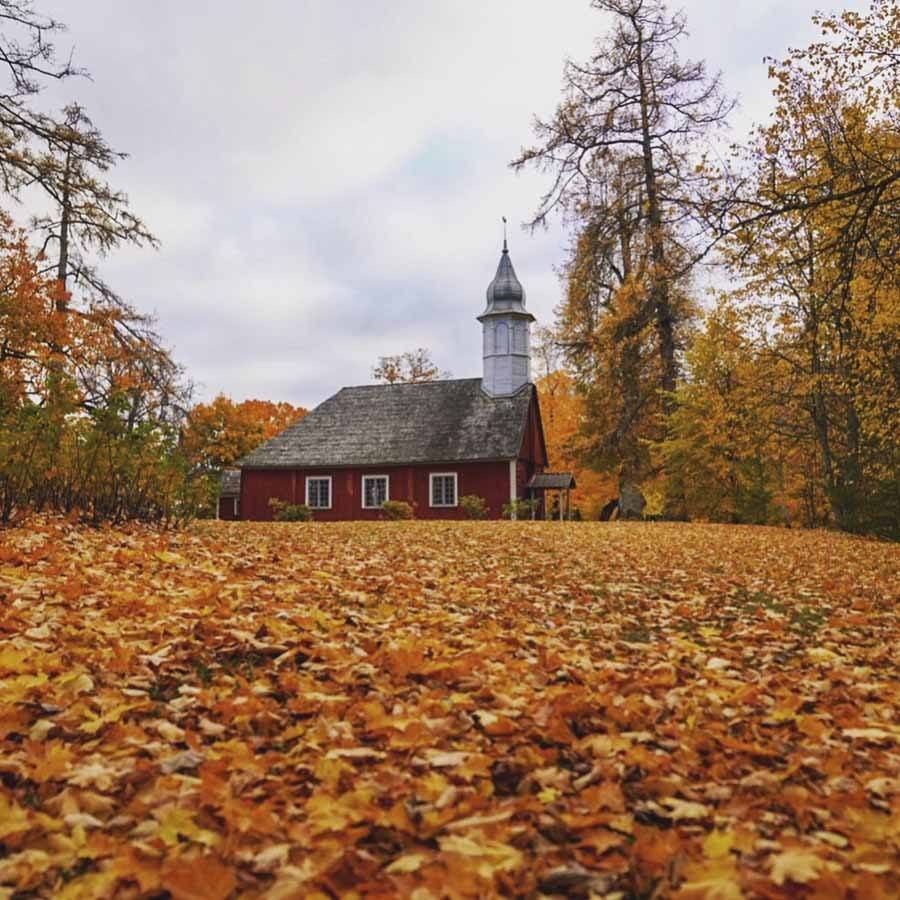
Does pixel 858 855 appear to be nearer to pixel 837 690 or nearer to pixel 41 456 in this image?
pixel 837 690

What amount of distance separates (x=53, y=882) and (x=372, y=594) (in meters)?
3.79

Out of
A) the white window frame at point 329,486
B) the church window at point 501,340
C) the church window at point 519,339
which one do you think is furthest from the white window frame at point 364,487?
the church window at point 519,339

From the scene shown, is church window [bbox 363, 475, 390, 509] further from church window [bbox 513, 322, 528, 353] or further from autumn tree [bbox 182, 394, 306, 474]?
autumn tree [bbox 182, 394, 306, 474]

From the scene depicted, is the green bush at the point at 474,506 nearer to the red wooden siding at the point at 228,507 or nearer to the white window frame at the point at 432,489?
the white window frame at the point at 432,489

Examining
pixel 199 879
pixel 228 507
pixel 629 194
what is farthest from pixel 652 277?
pixel 228 507

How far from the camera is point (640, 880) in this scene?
208 cm

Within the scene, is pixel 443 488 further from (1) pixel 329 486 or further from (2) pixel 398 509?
(2) pixel 398 509

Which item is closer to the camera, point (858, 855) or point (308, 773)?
point (858, 855)

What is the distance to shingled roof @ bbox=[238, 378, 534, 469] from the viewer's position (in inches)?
1026

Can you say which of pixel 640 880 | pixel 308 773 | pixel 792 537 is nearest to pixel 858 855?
pixel 640 880

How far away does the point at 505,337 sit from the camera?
27.9 metres

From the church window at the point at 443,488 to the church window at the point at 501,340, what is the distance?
506 cm

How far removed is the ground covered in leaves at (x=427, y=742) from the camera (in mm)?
2123

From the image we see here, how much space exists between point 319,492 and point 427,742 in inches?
971
